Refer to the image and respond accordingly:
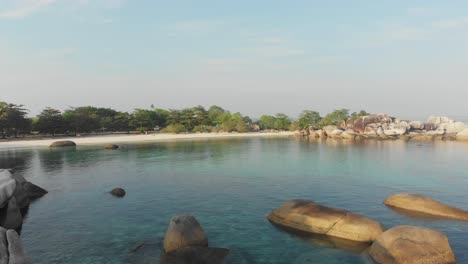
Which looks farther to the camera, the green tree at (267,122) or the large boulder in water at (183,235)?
the green tree at (267,122)

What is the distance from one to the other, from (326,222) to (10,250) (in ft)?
43.2

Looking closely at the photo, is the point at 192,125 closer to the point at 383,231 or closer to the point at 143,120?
the point at 143,120

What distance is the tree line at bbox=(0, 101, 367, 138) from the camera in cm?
8269

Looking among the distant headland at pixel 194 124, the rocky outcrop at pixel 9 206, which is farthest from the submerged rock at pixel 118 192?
the distant headland at pixel 194 124

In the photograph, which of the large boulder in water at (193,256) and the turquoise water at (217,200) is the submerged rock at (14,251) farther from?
the large boulder in water at (193,256)

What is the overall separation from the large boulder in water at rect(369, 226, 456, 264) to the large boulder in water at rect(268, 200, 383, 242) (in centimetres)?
141

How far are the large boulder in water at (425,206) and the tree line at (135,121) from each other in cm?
8608

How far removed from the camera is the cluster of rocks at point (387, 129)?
298 feet

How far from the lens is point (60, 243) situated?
14391mm

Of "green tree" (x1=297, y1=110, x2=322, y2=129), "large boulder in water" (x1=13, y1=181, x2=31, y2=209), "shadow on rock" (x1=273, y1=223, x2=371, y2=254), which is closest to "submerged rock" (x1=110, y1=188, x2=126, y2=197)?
"large boulder in water" (x1=13, y1=181, x2=31, y2=209)

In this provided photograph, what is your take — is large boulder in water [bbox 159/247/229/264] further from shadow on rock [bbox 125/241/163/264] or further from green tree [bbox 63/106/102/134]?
green tree [bbox 63/106/102/134]

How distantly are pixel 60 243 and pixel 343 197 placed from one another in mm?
18571

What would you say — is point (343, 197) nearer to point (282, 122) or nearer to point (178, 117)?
point (178, 117)

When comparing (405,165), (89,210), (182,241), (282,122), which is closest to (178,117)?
(282,122)
